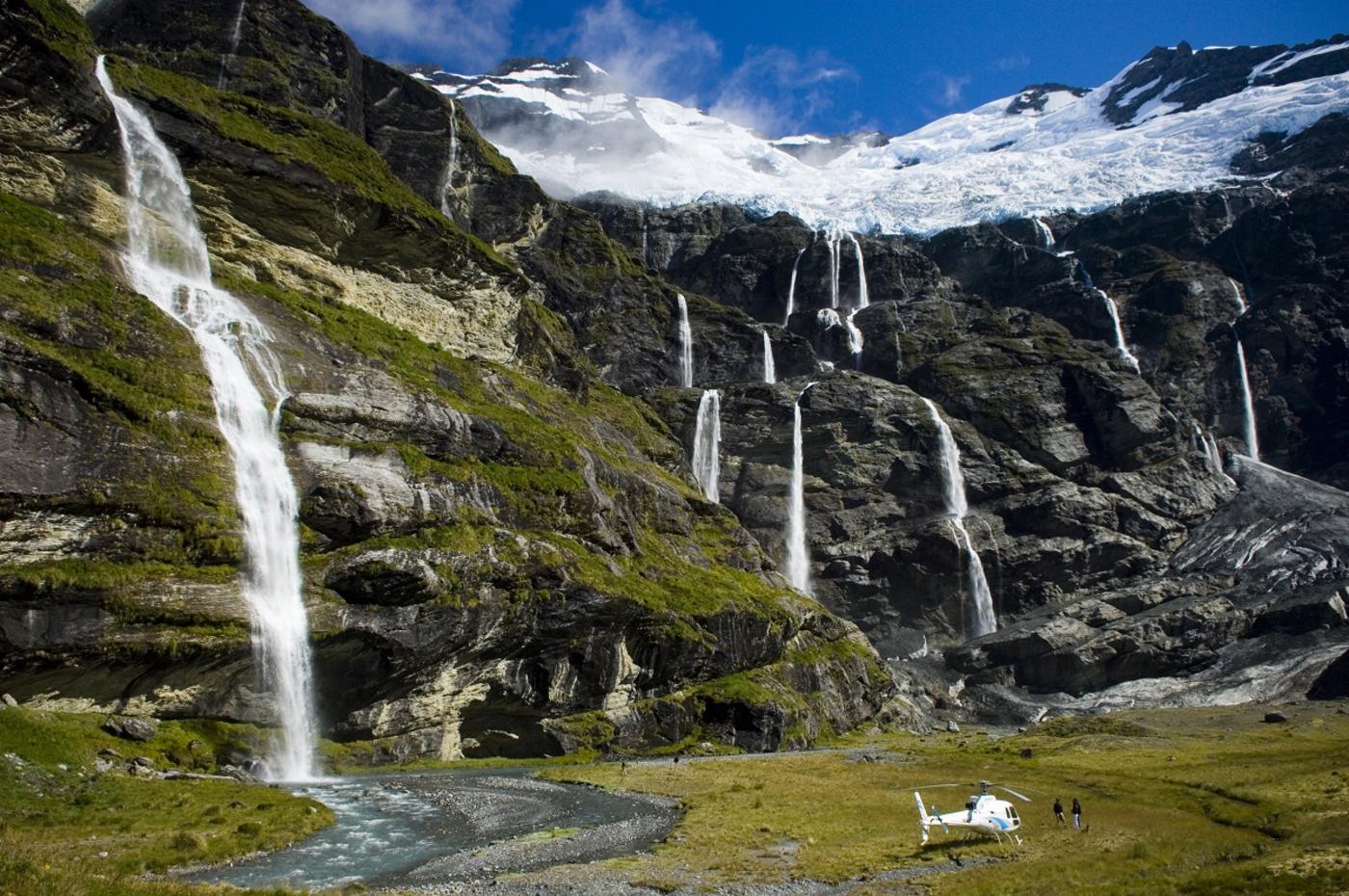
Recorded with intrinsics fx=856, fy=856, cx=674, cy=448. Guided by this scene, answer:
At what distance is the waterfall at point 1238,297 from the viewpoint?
142750 mm

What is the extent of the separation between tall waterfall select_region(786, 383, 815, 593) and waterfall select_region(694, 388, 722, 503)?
9344mm

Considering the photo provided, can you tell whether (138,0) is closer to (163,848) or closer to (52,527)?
(52,527)

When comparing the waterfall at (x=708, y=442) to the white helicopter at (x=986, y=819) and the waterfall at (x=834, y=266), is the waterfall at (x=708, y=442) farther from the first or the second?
the white helicopter at (x=986, y=819)

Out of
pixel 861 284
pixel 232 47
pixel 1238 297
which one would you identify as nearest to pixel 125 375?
pixel 232 47

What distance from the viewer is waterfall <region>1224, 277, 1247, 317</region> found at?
→ 14275 centimetres

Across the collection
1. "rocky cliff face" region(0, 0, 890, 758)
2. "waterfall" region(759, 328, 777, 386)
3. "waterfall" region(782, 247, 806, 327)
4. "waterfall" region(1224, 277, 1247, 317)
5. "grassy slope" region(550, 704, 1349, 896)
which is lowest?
"grassy slope" region(550, 704, 1349, 896)

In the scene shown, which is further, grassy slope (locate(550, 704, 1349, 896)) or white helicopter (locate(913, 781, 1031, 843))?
white helicopter (locate(913, 781, 1031, 843))

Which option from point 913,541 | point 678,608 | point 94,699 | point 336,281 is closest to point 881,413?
point 913,541

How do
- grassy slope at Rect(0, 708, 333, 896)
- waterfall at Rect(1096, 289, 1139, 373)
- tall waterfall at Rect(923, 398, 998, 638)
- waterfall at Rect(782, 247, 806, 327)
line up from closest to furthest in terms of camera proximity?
grassy slope at Rect(0, 708, 333, 896)
tall waterfall at Rect(923, 398, 998, 638)
waterfall at Rect(1096, 289, 1139, 373)
waterfall at Rect(782, 247, 806, 327)

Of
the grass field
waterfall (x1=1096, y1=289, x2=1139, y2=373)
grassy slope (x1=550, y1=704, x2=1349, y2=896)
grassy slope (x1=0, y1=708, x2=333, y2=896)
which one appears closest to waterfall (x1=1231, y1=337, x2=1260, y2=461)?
waterfall (x1=1096, y1=289, x2=1139, y2=373)

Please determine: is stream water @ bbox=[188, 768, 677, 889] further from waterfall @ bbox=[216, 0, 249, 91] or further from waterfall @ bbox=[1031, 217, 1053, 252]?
waterfall @ bbox=[1031, 217, 1053, 252]

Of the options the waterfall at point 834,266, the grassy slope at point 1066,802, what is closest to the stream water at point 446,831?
the grassy slope at point 1066,802

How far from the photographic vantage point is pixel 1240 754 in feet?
159

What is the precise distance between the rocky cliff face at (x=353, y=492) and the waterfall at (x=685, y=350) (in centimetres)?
3455
